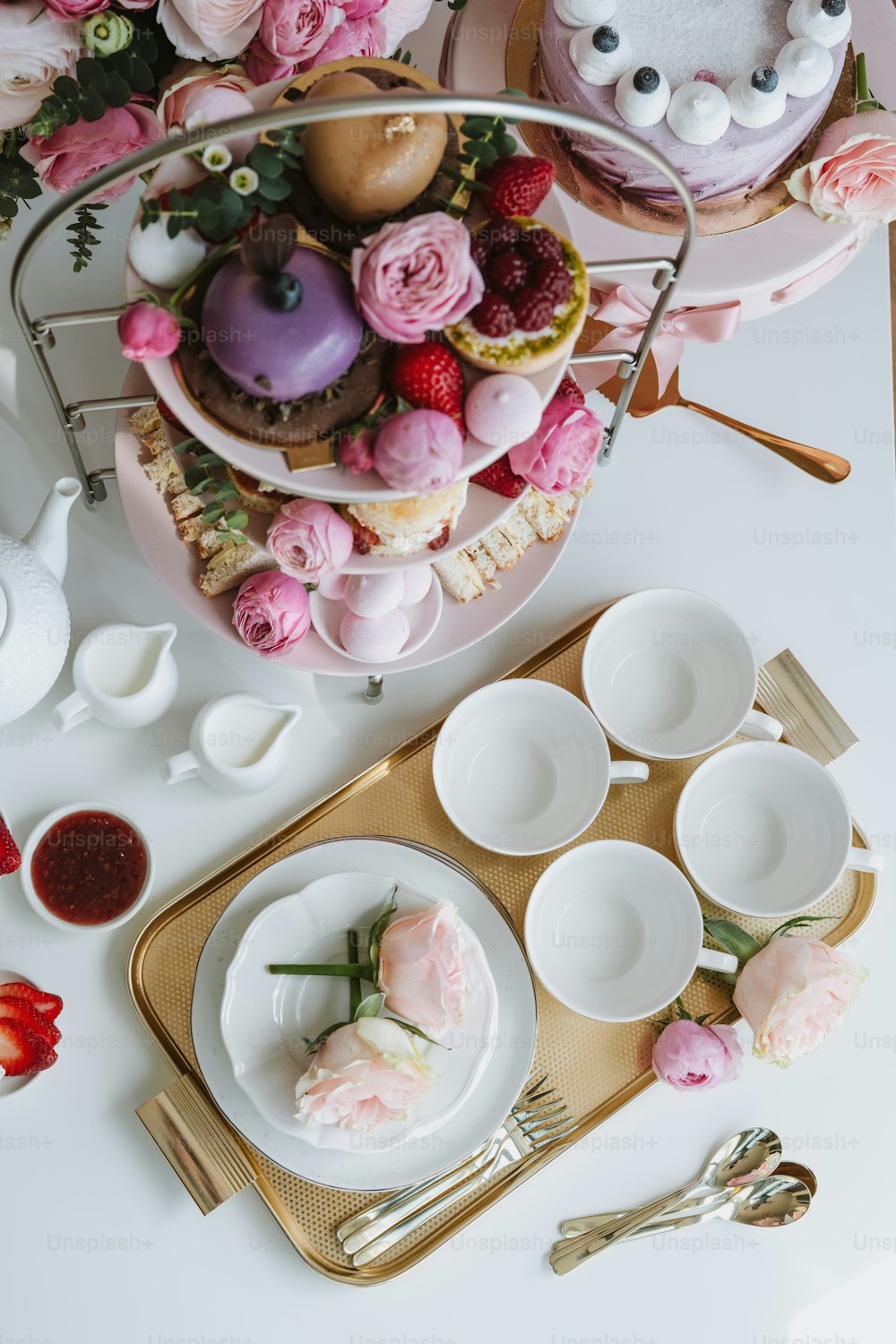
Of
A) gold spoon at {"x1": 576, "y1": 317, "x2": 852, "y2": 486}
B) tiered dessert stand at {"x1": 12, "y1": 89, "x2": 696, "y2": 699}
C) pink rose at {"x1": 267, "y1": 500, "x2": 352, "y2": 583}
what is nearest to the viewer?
tiered dessert stand at {"x1": 12, "y1": 89, "x2": 696, "y2": 699}

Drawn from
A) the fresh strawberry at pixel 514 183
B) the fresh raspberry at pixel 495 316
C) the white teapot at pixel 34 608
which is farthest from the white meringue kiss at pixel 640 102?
the white teapot at pixel 34 608

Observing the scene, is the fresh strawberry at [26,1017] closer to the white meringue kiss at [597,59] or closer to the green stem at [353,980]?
the green stem at [353,980]

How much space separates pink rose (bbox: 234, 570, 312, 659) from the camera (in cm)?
108

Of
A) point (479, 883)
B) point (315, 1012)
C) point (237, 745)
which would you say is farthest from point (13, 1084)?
point (479, 883)

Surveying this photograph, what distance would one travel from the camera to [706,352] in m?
1.59

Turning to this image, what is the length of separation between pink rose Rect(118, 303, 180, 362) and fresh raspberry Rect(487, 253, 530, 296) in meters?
0.23

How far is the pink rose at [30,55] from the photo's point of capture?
3.14 ft

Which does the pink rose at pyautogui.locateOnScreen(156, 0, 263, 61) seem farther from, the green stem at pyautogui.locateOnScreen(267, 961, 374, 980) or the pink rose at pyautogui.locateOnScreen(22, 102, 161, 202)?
the green stem at pyautogui.locateOnScreen(267, 961, 374, 980)

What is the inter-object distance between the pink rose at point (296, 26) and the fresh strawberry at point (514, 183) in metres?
0.29

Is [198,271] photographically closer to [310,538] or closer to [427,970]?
[310,538]

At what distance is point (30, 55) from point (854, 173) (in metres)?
0.82

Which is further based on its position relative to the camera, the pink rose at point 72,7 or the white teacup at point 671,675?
the white teacup at point 671,675

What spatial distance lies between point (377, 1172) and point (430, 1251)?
0.14 metres

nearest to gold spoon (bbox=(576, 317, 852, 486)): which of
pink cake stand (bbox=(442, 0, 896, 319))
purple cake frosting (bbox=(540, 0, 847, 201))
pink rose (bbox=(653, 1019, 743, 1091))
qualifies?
pink cake stand (bbox=(442, 0, 896, 319))
